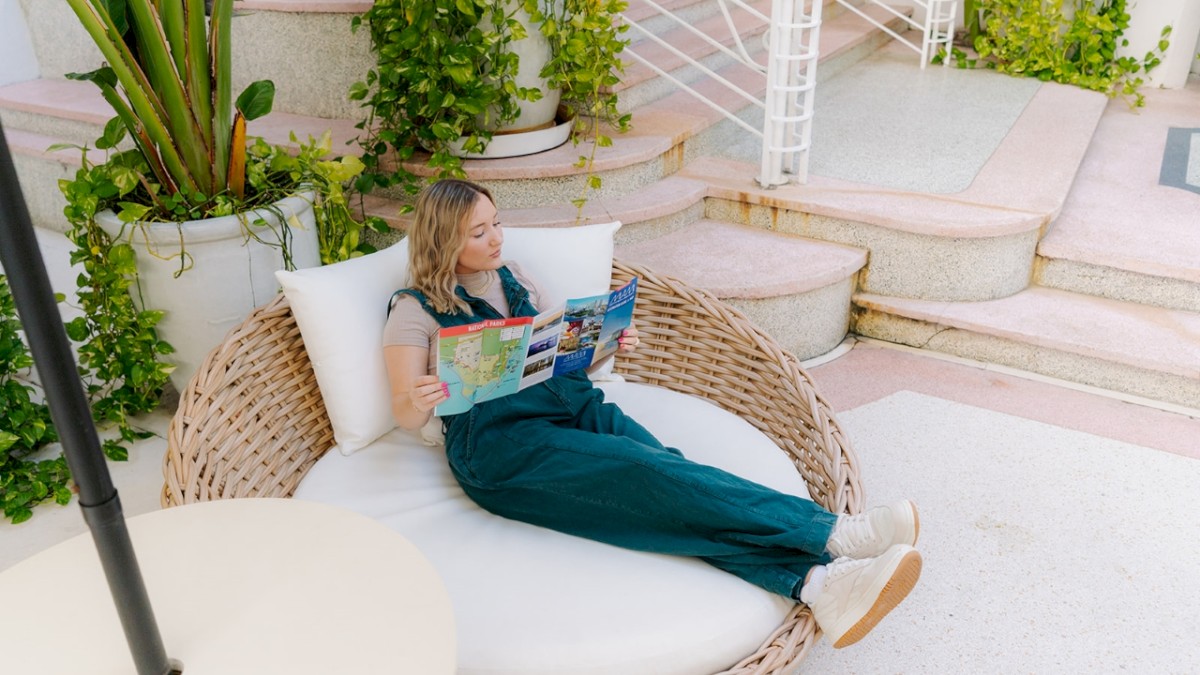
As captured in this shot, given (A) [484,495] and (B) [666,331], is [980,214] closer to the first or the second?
(B) [666,331]

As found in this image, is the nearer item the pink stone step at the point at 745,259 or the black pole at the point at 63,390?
the black pole at the point at 63,390

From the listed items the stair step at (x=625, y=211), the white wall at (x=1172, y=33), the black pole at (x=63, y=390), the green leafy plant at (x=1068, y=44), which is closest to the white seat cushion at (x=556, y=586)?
the black pole at (x=63, y=390)

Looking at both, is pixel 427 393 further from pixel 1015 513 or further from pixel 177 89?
pixel 1015 513

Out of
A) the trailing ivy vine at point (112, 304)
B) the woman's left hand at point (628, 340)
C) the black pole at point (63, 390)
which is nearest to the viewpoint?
the black pole at point (63, 390)

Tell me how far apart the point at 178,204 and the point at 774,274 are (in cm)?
151

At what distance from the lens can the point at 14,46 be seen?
3.79m

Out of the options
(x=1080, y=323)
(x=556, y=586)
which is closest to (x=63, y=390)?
(x=556, y=586)

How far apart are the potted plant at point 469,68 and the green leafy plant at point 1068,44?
231 centimetres

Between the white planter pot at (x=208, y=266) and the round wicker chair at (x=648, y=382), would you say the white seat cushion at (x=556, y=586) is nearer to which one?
the round wicker chair at (x=648, y=382)

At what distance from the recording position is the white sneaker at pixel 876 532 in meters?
1.50

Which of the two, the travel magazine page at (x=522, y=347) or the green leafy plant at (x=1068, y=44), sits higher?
the green leafy plant at (x=1068, y=44)

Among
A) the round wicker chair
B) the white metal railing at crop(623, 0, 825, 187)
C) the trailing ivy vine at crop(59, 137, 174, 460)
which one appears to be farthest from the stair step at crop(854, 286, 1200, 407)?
the trailing ivy vine at crop(59, 137, 174, 460)

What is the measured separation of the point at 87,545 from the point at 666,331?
4.04 feet

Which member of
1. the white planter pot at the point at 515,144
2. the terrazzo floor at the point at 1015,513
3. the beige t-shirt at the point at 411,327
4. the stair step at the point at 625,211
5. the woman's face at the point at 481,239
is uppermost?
the woman's face at the point at 481,239
